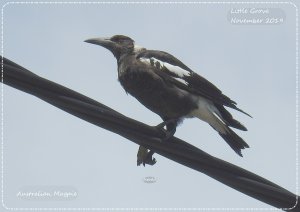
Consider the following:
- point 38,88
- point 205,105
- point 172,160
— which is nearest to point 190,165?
point 172,160

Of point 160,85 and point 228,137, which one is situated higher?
point 160,85

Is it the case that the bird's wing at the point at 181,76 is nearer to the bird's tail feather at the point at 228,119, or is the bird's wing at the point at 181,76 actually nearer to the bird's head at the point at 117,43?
the bird's tail feather at the point at 228,119

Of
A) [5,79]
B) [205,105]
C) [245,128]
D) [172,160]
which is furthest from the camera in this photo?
[205,105]

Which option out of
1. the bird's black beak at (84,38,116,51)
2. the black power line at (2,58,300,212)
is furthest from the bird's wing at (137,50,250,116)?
the black power line at (2,58,300,212)

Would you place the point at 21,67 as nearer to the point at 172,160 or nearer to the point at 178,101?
the point at 172,160

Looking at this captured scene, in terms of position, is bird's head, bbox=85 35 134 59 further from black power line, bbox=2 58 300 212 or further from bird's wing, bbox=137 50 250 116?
black power line, bbox=2 58 300 212

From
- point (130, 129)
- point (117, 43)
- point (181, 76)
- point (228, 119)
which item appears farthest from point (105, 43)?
point (130, 129)
